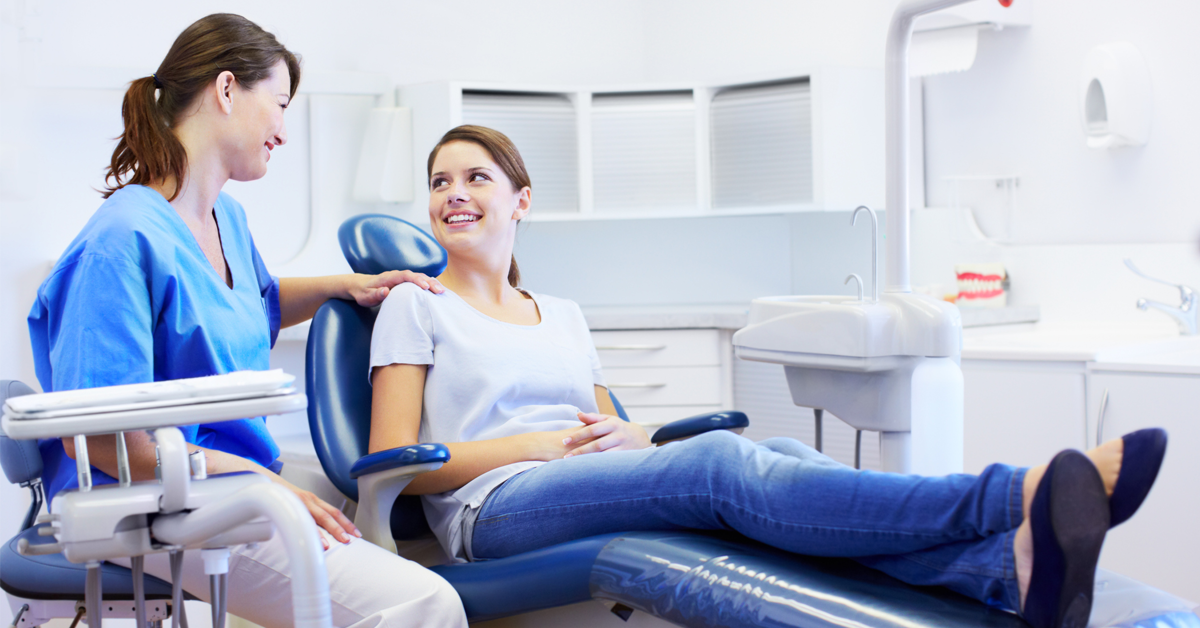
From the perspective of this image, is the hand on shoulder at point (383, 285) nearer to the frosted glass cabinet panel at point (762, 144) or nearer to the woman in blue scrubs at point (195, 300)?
the woman in blue scrubs at point (195, 300)

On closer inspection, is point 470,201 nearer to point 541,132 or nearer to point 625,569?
point 625,569

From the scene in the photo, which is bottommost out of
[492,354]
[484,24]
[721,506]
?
[721,506]

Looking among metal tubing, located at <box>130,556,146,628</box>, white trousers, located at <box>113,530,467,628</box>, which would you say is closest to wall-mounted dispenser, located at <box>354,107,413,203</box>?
white trousers, located at <box>113,530,467,628</box>

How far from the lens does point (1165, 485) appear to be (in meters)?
2.33

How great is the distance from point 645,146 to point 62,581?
251 centimetres

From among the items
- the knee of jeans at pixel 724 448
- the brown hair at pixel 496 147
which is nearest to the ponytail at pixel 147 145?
the brown hair at pixel 496 147

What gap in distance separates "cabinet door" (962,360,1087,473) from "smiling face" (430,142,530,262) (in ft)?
4.54

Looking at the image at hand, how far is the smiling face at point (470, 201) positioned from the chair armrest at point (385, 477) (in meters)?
0.51

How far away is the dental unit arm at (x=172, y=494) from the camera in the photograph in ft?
2.99

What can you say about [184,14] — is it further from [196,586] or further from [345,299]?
[196,586]

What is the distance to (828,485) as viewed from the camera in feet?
4.34

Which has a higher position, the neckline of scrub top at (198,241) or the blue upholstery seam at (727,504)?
the neckline of scrub top at (198,241)

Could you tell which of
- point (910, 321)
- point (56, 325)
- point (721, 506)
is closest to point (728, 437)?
point (721, 506)

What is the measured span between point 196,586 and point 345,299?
625 millimetres
